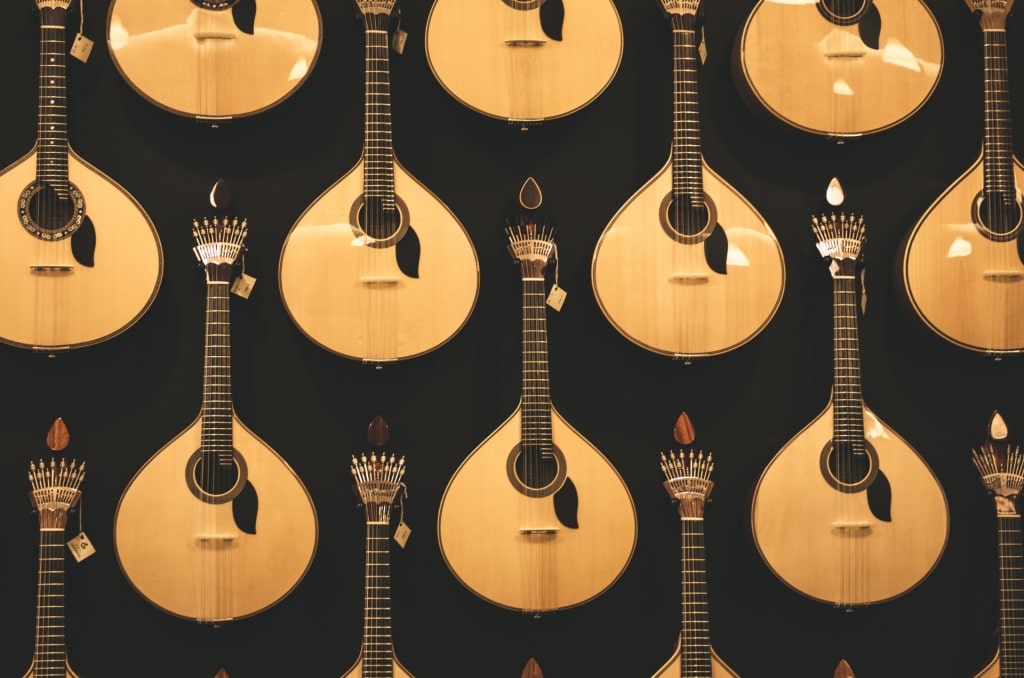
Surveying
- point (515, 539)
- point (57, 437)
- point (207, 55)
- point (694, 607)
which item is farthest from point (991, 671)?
point (207, 55)

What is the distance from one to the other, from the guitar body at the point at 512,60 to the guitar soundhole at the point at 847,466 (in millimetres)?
1218

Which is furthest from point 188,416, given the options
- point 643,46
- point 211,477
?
point 643,46

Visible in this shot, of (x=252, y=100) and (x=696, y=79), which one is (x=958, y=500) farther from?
(x=252, y=100)

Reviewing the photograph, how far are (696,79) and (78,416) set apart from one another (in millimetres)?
2020

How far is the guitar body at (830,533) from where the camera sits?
3119 millimetres

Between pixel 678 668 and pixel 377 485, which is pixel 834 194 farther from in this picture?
pixel 377 485

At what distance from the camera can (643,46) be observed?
3.39 meters

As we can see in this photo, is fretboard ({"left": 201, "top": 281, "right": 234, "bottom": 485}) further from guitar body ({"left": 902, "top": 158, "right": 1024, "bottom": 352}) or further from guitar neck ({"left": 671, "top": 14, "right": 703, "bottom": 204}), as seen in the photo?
guitar body ({"left": 902, "top": 158, "right": 1024, "bottom": 352})

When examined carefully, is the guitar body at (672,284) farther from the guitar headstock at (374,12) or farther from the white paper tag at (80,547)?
the white paper tag at (80,547)

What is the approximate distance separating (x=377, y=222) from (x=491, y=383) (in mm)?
582

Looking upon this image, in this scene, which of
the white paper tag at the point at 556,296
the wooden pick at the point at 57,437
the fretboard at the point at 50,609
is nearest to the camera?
the fretboard at the point at 50,609

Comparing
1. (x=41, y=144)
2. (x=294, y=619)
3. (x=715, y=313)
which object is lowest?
(x=294, y=619)

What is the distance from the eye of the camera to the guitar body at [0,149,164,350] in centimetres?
301

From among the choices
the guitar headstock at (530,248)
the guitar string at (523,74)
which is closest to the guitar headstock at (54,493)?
the guitar headstock at (530,248)
